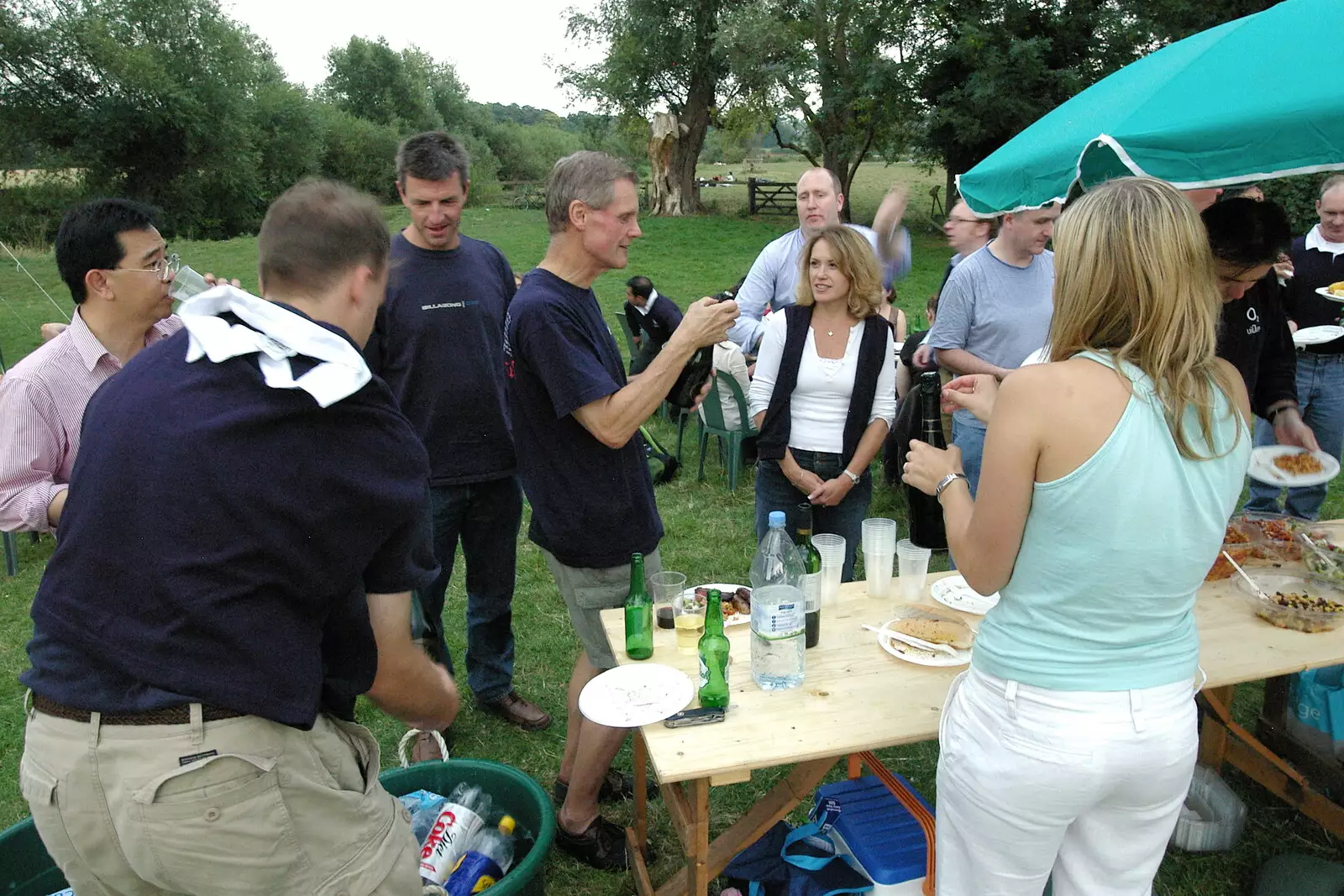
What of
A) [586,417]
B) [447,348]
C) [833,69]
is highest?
[833,69]

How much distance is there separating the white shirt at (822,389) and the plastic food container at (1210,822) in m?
1.63

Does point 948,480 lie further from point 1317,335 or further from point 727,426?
point 727,426

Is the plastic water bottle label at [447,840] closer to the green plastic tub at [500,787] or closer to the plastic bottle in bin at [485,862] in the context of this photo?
the plastic bottle in bin at [485,862]

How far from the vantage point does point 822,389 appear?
3334 mm

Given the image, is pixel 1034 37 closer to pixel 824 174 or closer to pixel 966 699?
pixel 824 174

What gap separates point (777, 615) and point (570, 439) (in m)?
0.79

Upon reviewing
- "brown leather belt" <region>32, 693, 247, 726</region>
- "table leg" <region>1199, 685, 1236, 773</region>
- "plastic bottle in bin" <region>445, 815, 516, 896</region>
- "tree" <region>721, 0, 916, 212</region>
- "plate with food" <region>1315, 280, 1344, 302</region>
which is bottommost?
"table leg" <region>1199, 685, 1236, 773</region>

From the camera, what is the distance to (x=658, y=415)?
25.1ft

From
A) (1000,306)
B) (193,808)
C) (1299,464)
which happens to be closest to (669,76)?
(1000,306)

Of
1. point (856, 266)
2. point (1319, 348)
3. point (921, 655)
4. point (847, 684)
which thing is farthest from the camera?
point (1319, 348)

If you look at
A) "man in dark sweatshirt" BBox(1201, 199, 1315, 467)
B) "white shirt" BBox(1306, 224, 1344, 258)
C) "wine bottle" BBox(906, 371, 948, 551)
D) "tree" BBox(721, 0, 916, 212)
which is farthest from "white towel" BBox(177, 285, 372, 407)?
"tree" BBox(721, 0, 916, 212)

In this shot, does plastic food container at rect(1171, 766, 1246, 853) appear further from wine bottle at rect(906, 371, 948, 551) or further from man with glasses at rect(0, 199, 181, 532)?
man with glasses at rect(0, 199, 181, 532)

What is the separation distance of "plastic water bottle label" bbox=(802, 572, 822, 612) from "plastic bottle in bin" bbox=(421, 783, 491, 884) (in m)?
1.04

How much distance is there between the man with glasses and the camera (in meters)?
2.39
